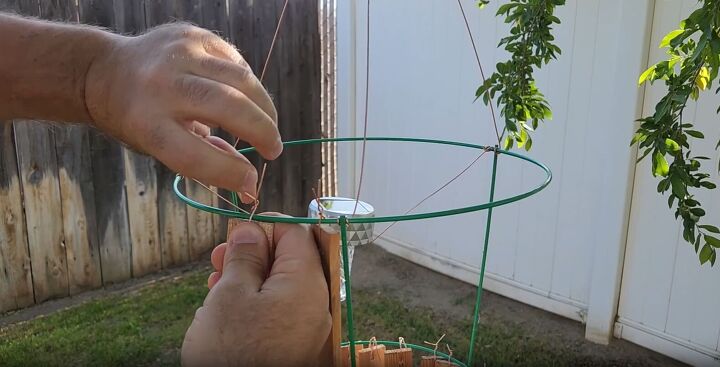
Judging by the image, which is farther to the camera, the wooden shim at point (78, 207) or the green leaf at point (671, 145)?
the wooden shim at point (78, 207)

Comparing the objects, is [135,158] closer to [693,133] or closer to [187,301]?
Result: [187,301]

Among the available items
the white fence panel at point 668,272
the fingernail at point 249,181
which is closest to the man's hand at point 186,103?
the fingernail at point 249,181

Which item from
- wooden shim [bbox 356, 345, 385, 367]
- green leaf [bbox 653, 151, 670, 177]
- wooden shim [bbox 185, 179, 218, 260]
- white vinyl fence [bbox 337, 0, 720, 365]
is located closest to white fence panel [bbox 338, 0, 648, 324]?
white vinyl fence [bbox 337, 0, 720, 365]

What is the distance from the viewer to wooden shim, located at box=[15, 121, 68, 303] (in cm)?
254

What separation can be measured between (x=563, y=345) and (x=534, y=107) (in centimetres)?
128

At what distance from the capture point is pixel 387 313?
2674mm

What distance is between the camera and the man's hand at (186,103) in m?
0.59

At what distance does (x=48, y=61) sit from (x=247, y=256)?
0.30 meters

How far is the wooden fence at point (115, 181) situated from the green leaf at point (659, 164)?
66.7 inches

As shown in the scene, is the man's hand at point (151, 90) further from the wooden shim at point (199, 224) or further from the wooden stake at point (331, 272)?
the wooden shim at point (199, 224)

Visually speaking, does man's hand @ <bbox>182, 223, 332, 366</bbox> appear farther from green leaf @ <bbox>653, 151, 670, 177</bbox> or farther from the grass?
the grass

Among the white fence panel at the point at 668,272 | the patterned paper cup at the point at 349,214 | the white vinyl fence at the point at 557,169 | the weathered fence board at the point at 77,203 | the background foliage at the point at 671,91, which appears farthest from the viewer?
the weathered fence board at the point at 77,203

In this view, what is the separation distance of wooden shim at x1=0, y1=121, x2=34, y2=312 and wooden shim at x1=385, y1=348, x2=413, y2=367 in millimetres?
2016

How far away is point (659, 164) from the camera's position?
1108 mm
